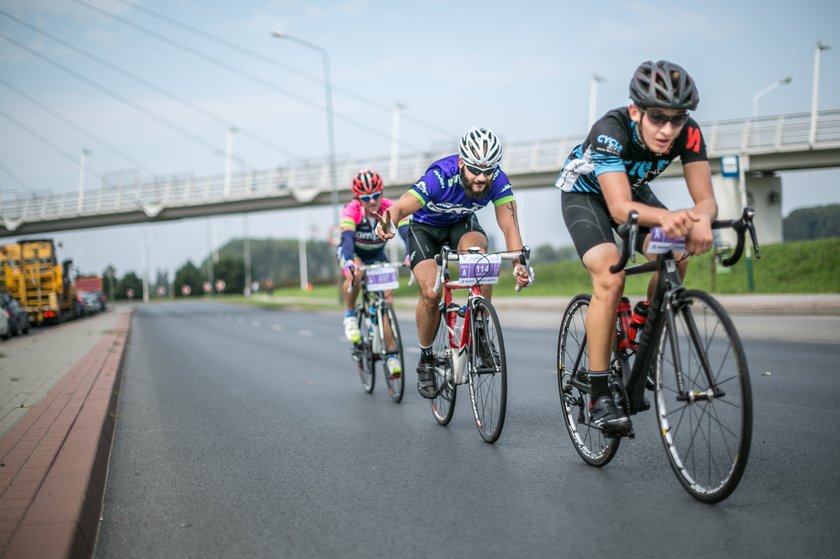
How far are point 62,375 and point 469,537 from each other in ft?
27.0

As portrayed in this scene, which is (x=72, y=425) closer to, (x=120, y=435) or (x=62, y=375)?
(x=120, y=435)

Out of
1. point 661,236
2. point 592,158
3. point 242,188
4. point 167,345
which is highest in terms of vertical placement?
point 242,188

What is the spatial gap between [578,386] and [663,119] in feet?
5.03

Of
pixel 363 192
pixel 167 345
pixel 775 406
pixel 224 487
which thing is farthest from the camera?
pixel 167 345

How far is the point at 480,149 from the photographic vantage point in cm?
553

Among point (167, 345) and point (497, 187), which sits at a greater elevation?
point (497, 187)

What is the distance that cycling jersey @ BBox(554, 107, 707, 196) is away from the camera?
417 centimetres

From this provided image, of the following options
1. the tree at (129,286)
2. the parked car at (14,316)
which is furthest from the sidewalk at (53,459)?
the tree at (129,286)

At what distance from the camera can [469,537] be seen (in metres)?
3.62

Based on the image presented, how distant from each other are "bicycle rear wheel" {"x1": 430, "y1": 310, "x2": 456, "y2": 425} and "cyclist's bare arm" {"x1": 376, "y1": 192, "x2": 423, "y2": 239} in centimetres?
80

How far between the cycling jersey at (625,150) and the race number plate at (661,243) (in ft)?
1.28

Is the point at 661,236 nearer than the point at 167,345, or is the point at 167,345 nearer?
the point at 661,236

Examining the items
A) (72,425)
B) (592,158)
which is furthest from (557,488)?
(72,425)

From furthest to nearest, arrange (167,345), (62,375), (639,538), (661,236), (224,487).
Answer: (167,345) → (62,375) → (224,487) → (661,236) → (639,538)
